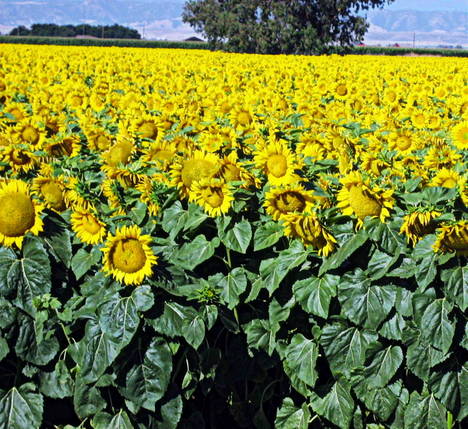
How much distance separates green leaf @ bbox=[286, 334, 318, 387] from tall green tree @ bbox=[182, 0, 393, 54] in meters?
38.3

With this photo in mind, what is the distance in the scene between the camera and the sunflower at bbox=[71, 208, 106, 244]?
9.79 ft

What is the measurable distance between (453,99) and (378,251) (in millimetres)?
4316

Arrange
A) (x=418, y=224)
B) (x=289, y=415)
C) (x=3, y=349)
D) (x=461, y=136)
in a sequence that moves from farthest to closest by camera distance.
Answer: (x=461, y=136)
(x=289, y=415)
(x=3, y=349)
(x=418, y=224)

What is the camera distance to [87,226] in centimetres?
300

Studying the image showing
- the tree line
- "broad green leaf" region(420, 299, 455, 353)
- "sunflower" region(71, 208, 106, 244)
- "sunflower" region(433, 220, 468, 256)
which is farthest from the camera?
the tree line

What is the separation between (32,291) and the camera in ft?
9.63

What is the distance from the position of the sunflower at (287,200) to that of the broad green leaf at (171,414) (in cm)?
101

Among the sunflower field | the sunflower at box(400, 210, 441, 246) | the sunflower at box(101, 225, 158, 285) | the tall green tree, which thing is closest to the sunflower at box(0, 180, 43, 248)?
the sunflower field

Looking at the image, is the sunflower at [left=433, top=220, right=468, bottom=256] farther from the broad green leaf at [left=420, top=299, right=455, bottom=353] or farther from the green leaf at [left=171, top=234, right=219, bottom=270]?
the green leaf at [left=171, top=234, right=219, bottom=270]

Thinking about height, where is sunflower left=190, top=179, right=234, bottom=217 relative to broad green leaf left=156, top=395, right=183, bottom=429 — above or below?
above

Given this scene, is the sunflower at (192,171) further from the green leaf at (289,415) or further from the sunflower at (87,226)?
the green leaf at (289,415)

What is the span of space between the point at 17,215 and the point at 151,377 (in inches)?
37.4

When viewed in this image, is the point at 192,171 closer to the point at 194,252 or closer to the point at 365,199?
the point at 194,252

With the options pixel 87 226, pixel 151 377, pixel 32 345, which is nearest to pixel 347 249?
pixel 151 377
